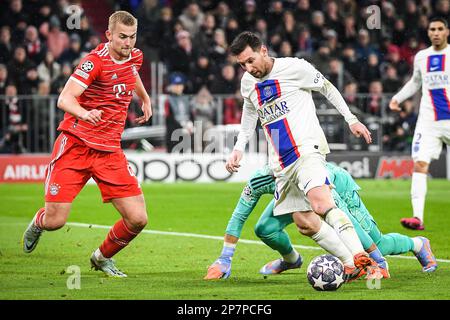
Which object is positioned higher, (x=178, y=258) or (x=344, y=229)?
(x=344, y=229)

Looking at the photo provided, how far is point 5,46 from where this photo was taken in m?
22.6

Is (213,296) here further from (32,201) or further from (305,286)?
(32,201)

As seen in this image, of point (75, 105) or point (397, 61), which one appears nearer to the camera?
point (75, 105)

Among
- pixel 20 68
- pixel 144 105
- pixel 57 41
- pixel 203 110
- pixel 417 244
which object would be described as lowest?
pixel 417 244

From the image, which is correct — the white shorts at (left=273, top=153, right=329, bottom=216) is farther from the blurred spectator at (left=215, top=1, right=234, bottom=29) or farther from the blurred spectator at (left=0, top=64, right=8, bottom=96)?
the blurred spectator at (left=215, top=1, right=234, bottom=29)

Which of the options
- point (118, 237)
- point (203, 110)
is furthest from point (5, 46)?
point (118, 237)

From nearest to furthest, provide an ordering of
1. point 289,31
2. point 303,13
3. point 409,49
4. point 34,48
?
point 34,48 → point 289,31 → point 303,13 → point 409,49

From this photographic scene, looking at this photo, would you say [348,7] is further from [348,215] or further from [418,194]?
[348,215]

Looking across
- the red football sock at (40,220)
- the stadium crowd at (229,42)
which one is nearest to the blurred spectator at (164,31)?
the stadium crowd at (229,42)

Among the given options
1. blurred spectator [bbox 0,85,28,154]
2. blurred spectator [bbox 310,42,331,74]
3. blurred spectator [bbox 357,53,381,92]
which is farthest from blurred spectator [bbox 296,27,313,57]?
blurred spectator [bbox 0,85,28,154]

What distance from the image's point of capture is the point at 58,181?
8945mm

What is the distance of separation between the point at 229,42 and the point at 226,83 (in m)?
1.82

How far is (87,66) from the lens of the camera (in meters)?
8.66

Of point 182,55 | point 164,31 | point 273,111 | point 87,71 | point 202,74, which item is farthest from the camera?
point 164,31
